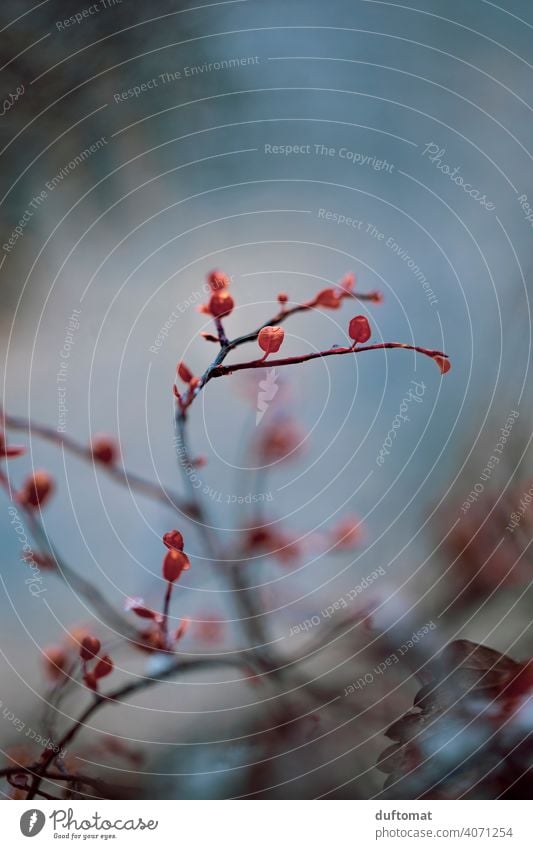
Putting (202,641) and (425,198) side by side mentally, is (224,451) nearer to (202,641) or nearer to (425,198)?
(202,641)

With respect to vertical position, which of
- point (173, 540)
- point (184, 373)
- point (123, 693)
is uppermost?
point (184, 373)

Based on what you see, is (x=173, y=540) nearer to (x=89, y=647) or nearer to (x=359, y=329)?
(x=89, y=647)

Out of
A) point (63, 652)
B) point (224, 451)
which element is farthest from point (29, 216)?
point (63, 652)

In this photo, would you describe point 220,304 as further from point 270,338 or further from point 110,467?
point 110,467

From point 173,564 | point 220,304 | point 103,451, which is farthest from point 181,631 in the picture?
point 220,304

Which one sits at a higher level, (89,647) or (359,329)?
(359,329)
